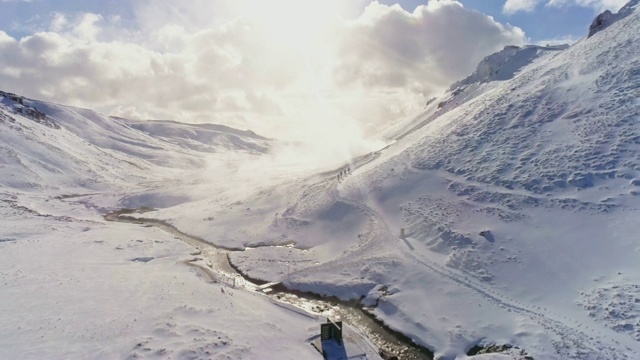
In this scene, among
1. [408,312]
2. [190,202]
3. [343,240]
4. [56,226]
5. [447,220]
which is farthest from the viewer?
[190,202]

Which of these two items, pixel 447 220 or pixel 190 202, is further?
pixel 190 202

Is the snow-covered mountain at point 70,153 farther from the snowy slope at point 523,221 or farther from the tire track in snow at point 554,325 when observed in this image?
the tire track in snow at point 554,325

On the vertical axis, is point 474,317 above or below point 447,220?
below

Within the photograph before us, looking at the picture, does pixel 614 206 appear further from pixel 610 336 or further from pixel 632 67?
pixel 632 67

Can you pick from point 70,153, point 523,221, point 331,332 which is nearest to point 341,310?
point 331,332

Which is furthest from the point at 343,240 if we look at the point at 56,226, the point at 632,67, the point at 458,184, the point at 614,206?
the point at 632,67

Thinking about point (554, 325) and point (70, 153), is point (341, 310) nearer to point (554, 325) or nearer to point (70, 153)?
point (554, 325)

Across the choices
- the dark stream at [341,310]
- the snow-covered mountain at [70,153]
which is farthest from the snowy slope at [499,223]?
the snow-covered mountain at [70,153]
